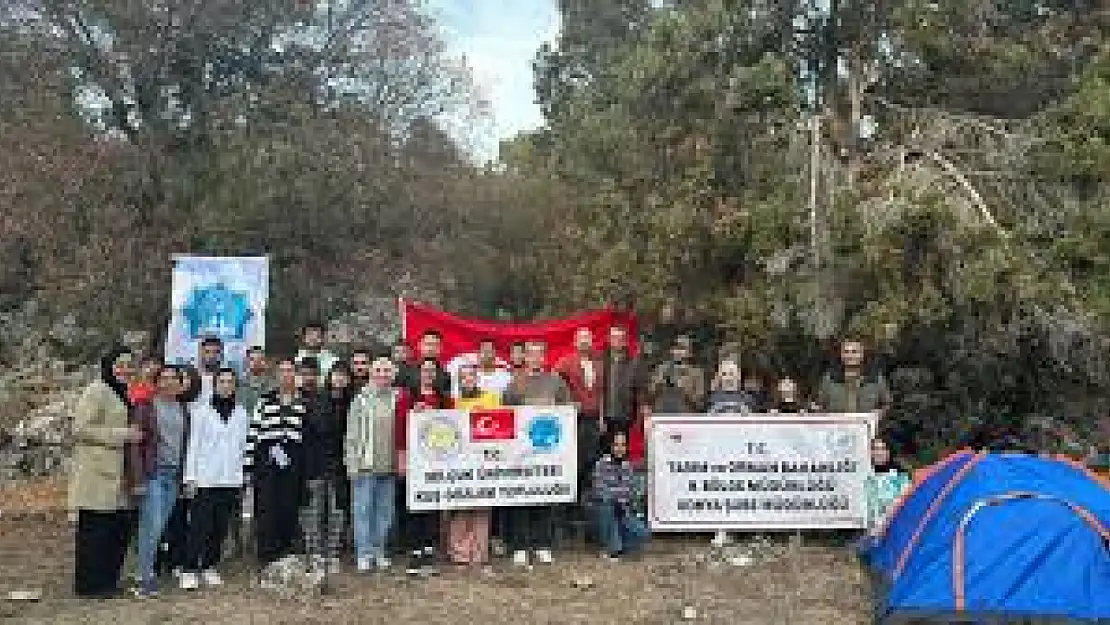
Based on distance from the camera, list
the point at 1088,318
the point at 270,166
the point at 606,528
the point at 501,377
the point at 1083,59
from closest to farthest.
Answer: the point at 606,528 < the point at 501,377 < the point at 1088,318 < the point at 1083,59 < the point at 270,166

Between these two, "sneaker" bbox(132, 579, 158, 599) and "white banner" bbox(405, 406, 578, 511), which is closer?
"sneaker" bbox(132, 579, 158, 599)

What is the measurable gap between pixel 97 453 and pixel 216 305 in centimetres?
314

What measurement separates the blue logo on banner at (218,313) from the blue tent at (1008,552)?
6146 mm

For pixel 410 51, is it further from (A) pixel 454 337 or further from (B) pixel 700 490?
(B) pixel 700 490

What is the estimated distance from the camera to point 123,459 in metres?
8.66

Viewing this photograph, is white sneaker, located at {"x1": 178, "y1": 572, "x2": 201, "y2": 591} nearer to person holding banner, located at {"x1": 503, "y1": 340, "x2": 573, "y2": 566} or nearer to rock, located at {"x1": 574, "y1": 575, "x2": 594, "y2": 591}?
person holding banner, located at {"x1": 503, "y1": 340, "x2": 573, "y2": 566}

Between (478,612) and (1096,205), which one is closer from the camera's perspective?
(478,612)

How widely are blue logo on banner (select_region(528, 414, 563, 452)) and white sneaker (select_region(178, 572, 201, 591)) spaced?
106 inches

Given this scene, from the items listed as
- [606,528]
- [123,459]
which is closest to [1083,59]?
[606,528]

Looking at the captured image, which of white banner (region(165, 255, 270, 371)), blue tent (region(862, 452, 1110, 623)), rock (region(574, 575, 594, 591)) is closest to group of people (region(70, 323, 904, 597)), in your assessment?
rock (region(574, 575, 594, 591))

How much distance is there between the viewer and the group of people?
8781 mm

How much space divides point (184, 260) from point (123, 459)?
3.20 metres

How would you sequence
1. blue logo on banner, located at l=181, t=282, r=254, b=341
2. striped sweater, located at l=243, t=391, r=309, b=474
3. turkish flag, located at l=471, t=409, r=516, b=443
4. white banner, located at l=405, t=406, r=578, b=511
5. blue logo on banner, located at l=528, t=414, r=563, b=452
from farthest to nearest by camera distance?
blue logo on banner, located at l=181, t=282, r=254, b=341, blue logo on banner, located at l=528, t=414, r=563, b=452, turkish flag, located at l=471, t=409, r=516, b=443, white banner, located at l=405, t=406, r=578, b=511, striped sweater, located at l=243, t=391, r=309, b=474

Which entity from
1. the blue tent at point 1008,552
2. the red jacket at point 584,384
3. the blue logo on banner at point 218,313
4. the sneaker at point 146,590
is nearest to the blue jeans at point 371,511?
the sneaker at point 146,590
